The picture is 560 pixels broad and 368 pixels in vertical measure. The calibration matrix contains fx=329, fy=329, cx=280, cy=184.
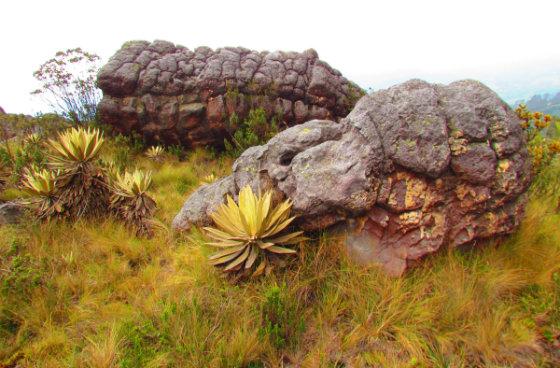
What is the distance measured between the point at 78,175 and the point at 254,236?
323 centimetres

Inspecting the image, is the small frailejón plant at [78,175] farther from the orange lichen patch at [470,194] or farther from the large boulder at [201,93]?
the orange lichen patch at [470,194]

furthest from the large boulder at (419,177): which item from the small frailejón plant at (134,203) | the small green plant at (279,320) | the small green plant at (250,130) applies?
the small green plant at (250,130)

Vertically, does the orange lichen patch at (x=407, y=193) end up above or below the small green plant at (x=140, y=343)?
above

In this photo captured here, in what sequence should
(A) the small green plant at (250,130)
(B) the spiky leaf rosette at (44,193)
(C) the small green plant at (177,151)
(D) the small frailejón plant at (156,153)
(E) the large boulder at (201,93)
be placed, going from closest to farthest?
(B) the spiky leaf rosette at (44,193) → (A) the small green plant at (250,130) → (D) the small frailejón plant at (156,153) → (E) the large boulder at (201,93) → (C) the small green plant at (177,151)

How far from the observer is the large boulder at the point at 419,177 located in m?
2.97

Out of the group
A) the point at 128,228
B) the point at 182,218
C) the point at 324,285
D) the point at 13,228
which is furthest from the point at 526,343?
the point at 13,228

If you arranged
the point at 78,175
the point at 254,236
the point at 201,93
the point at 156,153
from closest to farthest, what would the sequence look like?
the point at 254,236
the point at 78,175
the point at 156,153
the point at 201,93

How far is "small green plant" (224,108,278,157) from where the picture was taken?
23.0 feet

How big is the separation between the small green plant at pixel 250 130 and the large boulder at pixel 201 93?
0.91 feet

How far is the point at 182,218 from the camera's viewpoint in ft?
14.5

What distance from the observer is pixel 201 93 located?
25.4 ft

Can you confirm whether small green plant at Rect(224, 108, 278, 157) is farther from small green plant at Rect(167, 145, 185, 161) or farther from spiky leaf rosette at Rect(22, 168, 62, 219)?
spiky leaf rosette at Rect(22, 168, 62, 219)

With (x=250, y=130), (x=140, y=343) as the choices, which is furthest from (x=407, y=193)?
(x=250, y=130)

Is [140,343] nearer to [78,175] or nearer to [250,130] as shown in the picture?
[78,175]
